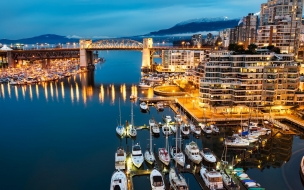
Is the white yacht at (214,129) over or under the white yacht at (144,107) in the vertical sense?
under

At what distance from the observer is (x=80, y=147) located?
33.5 metres

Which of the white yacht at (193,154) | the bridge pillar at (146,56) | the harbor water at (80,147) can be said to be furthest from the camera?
the bridge pillar at (146,56)

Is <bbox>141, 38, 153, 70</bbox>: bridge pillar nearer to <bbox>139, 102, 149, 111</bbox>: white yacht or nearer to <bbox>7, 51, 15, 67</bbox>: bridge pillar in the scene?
<bbox>7, 51, 15, 67</bbox>: bridge pillar

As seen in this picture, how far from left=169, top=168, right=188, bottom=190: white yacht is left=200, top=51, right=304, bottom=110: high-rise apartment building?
67.8ft

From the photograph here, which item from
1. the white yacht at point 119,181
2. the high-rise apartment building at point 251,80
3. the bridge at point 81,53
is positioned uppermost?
the bridge at point 81,53

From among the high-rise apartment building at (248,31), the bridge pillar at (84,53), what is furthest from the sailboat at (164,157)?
the bridge pillar at (84,53)

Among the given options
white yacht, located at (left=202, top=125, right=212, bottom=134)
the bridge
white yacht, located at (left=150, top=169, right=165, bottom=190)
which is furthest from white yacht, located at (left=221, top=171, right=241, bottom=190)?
the bridge

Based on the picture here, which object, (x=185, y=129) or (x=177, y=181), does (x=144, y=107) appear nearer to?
(x=185, y=129)

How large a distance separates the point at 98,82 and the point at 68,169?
5592 cm

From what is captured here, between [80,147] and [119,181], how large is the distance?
12420 millimetres

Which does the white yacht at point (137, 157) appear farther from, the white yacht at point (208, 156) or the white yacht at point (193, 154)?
the white yacht at point (208, 156)

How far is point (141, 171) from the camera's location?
25.9 metres

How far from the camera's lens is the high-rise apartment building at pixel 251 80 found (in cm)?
4062

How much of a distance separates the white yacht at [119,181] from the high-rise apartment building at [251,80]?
22595 millimetres
